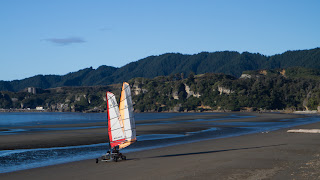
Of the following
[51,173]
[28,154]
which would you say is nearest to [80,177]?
[51,173]

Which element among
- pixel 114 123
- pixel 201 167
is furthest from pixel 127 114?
pixel 201 167

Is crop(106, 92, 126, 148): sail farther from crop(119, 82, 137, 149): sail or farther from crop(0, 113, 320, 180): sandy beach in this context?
crop(0, 113, 320, 180): sandy beach

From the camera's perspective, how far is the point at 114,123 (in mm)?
26656

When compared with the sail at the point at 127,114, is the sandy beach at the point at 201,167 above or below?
below

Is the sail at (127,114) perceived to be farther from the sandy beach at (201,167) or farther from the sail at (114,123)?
the sandy beach at (201,167)

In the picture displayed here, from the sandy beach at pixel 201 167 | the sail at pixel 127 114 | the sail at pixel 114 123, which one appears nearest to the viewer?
the sandy beach at pixel 201 167

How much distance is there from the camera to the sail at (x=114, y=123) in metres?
26.5

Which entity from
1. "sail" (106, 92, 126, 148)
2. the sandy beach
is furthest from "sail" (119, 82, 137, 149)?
the sandy beach

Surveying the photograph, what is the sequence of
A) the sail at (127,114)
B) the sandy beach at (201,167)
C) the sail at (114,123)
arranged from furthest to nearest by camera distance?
the sail at (127,114) < the sail at (114,123) < the sandy beach at (201,167)

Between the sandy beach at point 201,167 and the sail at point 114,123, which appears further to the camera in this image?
the sail at point 114,123

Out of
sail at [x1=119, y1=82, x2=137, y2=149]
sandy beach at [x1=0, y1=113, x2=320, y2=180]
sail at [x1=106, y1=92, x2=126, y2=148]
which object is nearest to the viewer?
sandy beach at [x1=0, y1=113, x2=320, y2=180]

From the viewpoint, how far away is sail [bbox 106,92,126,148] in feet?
86.9

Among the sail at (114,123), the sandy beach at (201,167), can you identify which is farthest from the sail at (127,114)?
the sandy beach at (201,167)

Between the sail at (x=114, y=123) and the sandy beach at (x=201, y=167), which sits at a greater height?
the sail at (x=114, y=123)
